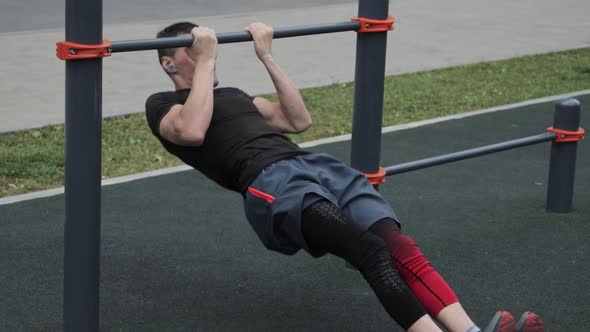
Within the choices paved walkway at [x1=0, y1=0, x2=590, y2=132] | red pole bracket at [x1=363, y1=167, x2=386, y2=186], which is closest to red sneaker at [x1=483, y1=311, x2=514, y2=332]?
red pole bracket at [x1=363, y1=167, x2=386, y2=186]

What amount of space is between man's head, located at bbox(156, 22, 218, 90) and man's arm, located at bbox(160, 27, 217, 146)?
136mm

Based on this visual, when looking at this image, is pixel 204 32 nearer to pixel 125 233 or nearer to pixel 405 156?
pixel 125 233

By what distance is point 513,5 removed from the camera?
462 inches

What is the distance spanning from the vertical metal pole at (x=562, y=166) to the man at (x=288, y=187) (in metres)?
1.61

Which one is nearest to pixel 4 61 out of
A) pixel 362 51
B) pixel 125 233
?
pixel 125 233

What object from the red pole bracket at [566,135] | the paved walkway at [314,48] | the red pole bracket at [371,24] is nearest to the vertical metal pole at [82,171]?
the red pole bracket at [371,24]

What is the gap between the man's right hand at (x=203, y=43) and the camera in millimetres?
2906

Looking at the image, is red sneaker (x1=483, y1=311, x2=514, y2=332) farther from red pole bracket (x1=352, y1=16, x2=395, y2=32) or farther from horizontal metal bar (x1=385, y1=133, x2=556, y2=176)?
red pole bracket (x1=352, y1=16, x2=395, y2=32)

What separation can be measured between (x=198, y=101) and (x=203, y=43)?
169 mm

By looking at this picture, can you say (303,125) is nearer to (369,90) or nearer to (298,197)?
(369,90)

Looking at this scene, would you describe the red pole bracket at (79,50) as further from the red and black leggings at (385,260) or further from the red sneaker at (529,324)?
the red sneaker at (529,324)

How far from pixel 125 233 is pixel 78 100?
1593 mm

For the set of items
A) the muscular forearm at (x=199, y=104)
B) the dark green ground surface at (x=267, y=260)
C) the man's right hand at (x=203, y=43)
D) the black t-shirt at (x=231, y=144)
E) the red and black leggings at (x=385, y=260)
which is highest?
the man's right hand at (x=203, y=43)

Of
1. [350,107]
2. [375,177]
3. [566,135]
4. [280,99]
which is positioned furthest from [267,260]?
[350,107]
